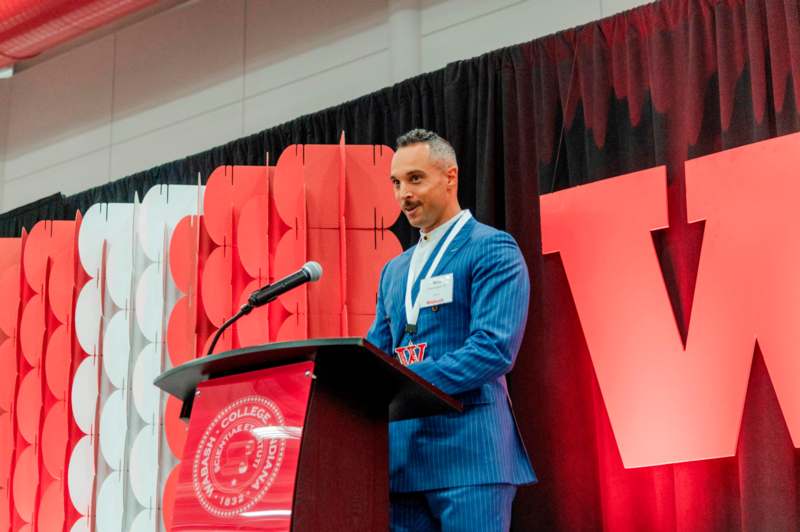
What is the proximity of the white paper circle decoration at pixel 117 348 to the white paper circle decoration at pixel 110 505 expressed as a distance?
365 millimetres

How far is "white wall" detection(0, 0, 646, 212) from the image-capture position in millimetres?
4914

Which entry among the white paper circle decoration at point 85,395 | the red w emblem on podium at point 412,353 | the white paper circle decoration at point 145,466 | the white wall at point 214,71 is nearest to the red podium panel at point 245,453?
the red w emblem on podium at point 412,353

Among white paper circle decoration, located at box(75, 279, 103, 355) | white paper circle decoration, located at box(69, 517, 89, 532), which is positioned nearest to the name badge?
white paper circle decoration, located at box(75, 279, 103, 355)

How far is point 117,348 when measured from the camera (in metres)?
4.12

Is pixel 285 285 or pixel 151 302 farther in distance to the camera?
pixel 151 302

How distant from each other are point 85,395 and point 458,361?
2573 millimetres

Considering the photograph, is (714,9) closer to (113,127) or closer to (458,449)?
(458,449)

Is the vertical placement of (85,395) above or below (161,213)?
below

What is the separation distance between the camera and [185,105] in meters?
6.08

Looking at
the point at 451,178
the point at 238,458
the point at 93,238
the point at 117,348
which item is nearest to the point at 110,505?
the point at 117,348

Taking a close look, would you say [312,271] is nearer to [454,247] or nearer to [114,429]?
[454,247]

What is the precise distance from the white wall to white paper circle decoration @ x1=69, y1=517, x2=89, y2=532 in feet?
7.68

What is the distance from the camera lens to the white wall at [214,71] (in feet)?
16.1

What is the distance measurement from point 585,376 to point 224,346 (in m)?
1.30
